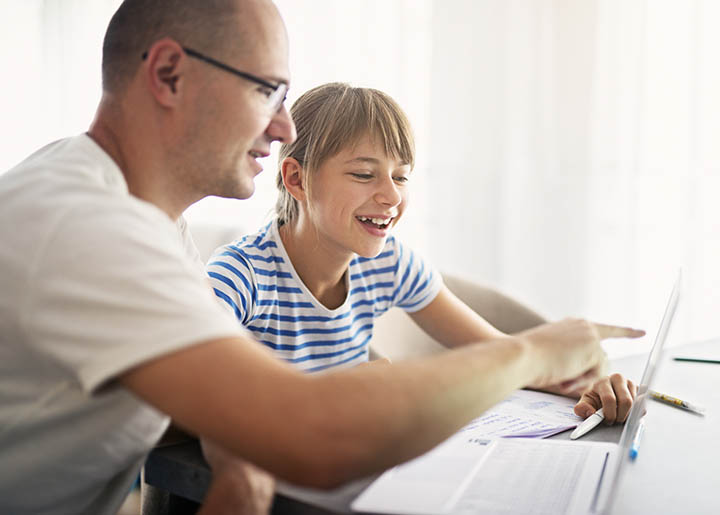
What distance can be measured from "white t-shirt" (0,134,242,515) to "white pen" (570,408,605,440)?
603 millimetres

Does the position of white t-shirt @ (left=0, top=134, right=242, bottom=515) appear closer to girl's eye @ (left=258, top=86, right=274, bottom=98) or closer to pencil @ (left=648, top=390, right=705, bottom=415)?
girl's eye @ (left=258, top=86, right=274, bottom=98)

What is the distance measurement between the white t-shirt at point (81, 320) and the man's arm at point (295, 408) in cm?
2

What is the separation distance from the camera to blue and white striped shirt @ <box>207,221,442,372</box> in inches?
56.9

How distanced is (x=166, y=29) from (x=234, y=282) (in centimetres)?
56

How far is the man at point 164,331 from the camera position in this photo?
2.13ft

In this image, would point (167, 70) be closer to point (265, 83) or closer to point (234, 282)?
point (265, 83)

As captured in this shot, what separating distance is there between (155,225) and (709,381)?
1142mm

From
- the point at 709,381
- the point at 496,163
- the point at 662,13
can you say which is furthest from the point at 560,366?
the point at 496,163

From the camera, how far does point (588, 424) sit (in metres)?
1.14

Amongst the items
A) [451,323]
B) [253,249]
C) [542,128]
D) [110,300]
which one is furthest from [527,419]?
[542,128]

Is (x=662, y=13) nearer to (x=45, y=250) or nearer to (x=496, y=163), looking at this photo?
(x=496, y=163)

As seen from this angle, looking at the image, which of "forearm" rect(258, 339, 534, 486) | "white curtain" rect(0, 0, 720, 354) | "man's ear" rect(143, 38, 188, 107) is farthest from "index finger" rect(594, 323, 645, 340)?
"white curtain" rect(0, 0, 720, 354)

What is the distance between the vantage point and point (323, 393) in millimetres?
656

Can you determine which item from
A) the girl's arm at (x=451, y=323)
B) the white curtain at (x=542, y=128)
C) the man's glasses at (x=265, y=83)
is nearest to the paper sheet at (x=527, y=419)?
the girl's arm at (x=451, y=323)
